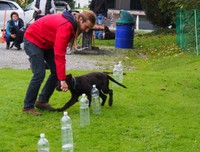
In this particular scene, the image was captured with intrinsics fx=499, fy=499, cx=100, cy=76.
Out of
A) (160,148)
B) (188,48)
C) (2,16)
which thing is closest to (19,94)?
(160,148)

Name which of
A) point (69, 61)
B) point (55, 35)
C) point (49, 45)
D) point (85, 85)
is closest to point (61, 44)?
point (55, 35)

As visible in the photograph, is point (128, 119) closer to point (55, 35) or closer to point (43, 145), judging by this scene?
point (55, 35)

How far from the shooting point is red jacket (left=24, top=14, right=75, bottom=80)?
22.2 feet

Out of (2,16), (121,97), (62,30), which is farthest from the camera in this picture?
(2,16)

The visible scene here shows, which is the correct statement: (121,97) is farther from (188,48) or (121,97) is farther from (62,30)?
(188,48)

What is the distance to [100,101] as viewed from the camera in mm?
8156

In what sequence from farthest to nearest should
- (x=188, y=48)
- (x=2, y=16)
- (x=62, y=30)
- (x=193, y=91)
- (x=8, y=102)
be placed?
(x=2, y=16), (x=188, y=48), (x=193, y=91), (x=8, y=102), (x=62, y=30)

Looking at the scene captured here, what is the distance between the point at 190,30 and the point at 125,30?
293 cm

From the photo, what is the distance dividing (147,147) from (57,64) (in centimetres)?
176

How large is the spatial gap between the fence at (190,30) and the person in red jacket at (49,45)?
9.59m

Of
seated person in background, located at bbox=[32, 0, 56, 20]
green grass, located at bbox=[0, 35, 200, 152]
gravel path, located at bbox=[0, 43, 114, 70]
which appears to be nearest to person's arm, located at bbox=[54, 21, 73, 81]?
green grass, located at bbox=[0, 35, 200, 152]

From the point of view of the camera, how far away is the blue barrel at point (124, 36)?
19194 millimetres

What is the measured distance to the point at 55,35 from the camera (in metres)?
7.00

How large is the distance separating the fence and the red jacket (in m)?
9.89
